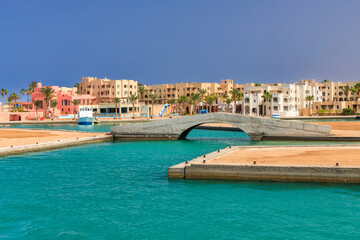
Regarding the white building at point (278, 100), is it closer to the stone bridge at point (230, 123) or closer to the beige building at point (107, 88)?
the beige building at point (107, 88)

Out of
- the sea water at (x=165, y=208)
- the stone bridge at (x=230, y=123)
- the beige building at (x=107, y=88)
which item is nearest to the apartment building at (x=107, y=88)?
the beige building at (x=107, y=88)

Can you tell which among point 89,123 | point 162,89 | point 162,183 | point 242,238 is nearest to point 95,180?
point 162,183

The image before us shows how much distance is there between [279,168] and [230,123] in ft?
89.5

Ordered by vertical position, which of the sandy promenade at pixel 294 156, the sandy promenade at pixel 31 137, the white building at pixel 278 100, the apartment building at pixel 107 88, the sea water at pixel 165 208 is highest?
the apartment building at pixel 107 88

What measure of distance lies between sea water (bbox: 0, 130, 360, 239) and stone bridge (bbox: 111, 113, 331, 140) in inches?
930

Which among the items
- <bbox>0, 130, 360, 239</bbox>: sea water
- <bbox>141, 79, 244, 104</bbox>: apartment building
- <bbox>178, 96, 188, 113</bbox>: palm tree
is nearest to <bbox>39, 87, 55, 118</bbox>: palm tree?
<bbox>178, 96, 188, 113</bbox>: palm tree

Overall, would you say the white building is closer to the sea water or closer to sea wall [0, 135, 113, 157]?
sea wall [0, 135, 113, 157]

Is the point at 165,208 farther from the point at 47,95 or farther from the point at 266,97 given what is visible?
the point at 47,95

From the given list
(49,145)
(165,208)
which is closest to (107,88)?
(49,145)

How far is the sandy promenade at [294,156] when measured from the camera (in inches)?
840

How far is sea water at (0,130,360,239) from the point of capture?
13.8 m

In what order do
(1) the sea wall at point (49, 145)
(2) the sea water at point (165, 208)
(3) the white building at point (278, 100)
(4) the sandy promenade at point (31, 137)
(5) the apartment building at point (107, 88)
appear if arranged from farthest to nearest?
(5) the apartment building at point (107, 88) → (3) the white building at point (278, 100) → (4) the sandy promenade at point (31, 137) → (1) the sea wall at point (49, 145) → (2) the sea water at point (165, 208)

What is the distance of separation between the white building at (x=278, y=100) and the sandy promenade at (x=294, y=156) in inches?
3602

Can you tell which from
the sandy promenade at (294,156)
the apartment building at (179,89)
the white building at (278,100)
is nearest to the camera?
the sandy promenade at (294,156)
